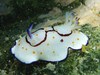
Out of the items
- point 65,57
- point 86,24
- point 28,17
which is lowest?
point 28,17

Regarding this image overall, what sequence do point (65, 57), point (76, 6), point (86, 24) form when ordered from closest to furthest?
point (65, 57) < point (86, 24) < point (76, 6)

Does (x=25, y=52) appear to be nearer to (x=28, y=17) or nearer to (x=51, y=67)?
(x=51, y=67)

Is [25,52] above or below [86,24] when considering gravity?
above

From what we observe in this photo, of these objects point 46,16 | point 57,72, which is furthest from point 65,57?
point 46,16

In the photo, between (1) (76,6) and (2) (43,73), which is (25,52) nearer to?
(2) (43,73)

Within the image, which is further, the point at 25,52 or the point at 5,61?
the point at 5,61

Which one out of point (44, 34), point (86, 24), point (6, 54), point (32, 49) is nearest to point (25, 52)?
point (32, 49)

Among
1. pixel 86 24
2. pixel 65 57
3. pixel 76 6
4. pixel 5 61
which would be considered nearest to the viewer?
pixel 65 57
